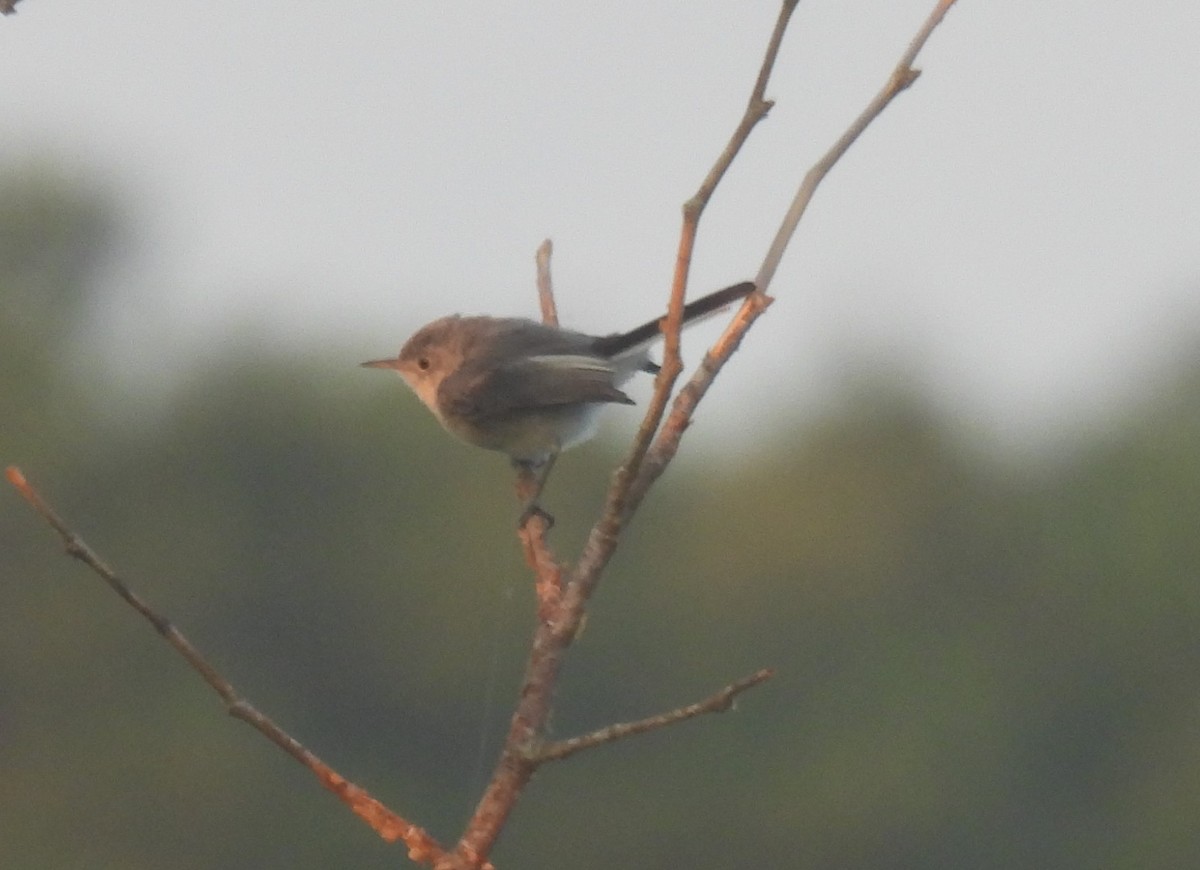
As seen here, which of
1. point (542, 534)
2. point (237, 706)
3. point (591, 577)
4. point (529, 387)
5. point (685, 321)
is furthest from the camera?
point (529, 387)

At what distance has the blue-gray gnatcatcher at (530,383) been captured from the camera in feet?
24.9

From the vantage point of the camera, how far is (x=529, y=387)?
7.79 m

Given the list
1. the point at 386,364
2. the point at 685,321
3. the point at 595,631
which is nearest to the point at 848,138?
the point at 685,321

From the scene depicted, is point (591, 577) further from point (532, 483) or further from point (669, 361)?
point (532, 483)

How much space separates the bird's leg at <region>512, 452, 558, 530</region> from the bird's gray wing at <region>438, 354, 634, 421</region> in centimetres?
19

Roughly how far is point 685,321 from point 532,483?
3.88ft

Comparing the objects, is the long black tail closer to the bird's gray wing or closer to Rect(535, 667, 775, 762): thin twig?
the bird's gray wing

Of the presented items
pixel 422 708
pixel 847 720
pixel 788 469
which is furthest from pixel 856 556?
pixel 422 708

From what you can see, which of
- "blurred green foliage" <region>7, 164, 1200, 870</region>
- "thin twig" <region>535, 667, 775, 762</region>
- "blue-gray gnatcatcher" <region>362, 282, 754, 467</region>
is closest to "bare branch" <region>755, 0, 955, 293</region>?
"thin twig" <region>535, 667, 775, 762</region>

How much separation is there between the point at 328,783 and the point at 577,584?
0.44m

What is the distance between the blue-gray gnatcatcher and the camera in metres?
7.59

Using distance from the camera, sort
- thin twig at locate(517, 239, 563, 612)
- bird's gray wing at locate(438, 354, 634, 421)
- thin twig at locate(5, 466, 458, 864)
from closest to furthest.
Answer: thin twig at locate(5, 466, 458, 864), thin twig at locate(517, 239, 563, 612), bird's gray wing at locate(438, 354, 634, 421)

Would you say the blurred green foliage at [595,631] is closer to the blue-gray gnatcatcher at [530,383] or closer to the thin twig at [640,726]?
the blue-gray gnatcatcher at [530,383]

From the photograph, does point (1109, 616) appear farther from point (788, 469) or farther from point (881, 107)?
point (881, 107)
